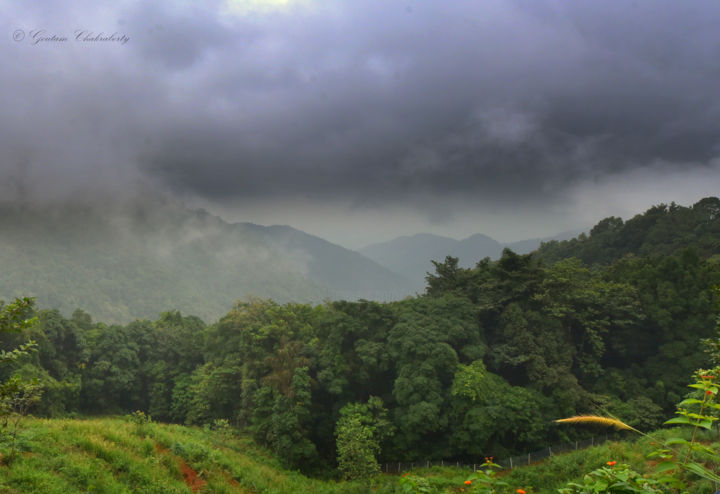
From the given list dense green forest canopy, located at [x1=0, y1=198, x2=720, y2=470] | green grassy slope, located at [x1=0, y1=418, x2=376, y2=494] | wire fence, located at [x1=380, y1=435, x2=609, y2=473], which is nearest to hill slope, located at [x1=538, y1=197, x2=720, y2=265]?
dense green forest canopy, located at [x1=0, y1=198, x2=720, y2=470]

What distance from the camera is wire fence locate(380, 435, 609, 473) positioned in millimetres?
18047

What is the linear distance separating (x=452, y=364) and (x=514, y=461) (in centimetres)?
517

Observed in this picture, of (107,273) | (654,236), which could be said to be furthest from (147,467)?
(107,273)

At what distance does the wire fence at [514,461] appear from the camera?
59.2 feet

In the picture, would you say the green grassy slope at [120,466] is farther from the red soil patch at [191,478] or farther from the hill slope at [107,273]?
the hill slope at [107,273]

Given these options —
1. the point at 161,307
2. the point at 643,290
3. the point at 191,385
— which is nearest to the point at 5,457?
the point at 191,385

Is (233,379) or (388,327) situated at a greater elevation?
(388,327)

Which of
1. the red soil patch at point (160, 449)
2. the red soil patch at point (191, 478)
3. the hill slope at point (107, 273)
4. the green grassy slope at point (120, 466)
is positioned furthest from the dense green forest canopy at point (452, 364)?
the hill slope at point (107, 273)

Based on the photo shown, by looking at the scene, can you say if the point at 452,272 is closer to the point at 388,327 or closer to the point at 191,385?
the point at 388,327

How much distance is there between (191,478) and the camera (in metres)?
11.3

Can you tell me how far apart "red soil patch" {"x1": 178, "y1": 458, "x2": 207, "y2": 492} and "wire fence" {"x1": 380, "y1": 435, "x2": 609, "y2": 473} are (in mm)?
11623

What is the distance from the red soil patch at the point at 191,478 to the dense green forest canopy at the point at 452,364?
7.51 meters

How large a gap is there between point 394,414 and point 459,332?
5842 mm

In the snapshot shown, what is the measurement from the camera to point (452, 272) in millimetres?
28922
